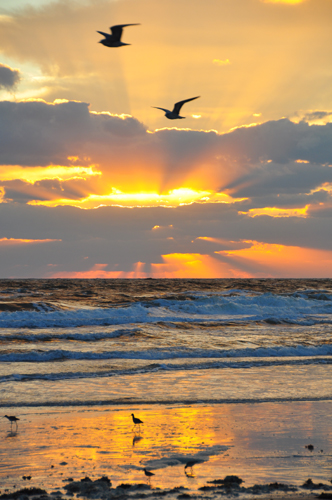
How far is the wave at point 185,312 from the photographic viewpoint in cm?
3275

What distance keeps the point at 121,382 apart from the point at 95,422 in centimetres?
430

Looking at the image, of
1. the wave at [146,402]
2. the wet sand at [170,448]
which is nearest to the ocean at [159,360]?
the wave at [146,402]

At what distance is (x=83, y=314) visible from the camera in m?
38.6

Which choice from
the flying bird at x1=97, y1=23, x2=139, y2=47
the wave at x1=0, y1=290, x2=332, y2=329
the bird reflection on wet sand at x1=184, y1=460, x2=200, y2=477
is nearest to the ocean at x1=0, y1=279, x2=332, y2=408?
the wave at x1=0, y1=290, x2=332, y2=329

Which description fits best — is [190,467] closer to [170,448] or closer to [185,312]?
[170,448]

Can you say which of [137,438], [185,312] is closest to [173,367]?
[137,438]

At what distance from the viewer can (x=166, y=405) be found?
12.4m

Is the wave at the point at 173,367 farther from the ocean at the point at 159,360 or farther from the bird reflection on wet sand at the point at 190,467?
the bird reflection on wet sand at the point at 190,467

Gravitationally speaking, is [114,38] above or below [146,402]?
above

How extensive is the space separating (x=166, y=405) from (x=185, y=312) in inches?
1237

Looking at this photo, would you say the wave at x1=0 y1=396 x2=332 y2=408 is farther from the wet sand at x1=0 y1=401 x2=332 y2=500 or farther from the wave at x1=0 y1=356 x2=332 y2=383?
the wave at x1=0 y1=356 x2=332 y2=383

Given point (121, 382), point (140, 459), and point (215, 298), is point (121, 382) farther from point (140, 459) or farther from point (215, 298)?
point (215, 298)

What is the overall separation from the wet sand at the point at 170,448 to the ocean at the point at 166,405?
0.03 meters

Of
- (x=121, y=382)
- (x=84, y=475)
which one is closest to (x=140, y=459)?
(x=84, y=475)
